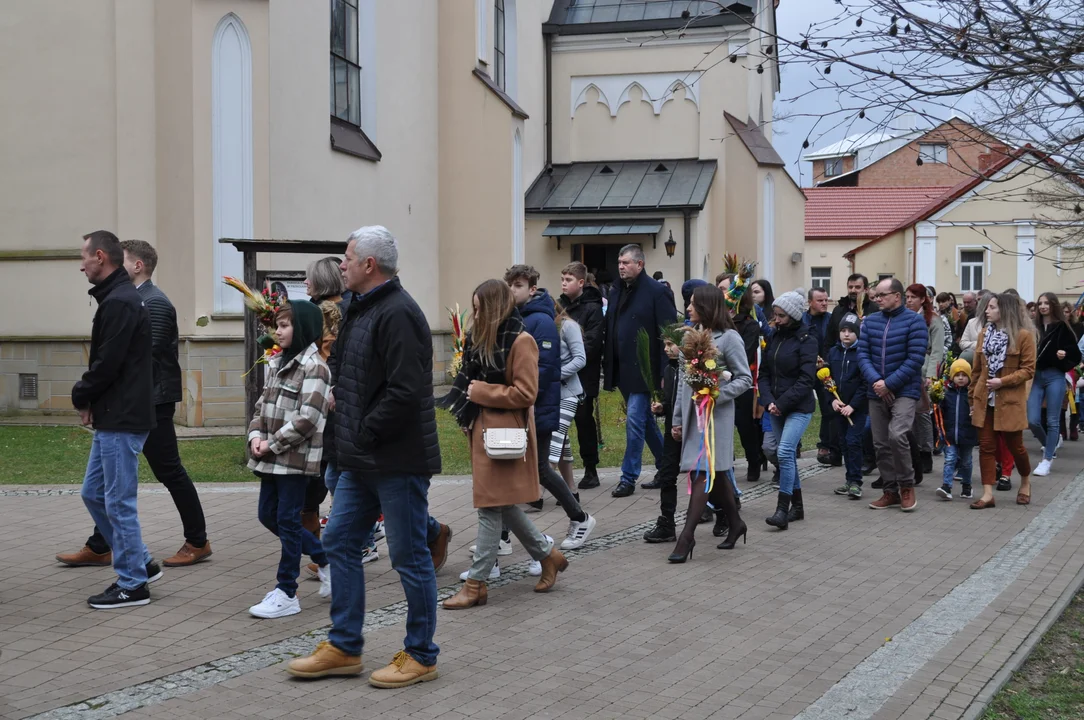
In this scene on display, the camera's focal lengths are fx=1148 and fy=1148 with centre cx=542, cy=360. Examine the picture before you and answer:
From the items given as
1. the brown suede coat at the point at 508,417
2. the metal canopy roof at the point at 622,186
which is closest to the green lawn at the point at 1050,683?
the brown suede coat at the point at 508,417

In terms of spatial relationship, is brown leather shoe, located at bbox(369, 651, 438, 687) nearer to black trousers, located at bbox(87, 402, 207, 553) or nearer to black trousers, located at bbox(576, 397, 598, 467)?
black trousers, located at bbox(87, 402, 207, 553)

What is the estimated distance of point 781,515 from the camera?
9.33m

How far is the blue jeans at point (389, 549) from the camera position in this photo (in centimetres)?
532

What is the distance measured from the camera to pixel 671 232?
26.7 m

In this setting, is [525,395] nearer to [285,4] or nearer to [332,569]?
[332,569]

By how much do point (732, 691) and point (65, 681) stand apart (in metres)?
3.10

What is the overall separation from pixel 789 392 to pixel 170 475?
4.88 meters

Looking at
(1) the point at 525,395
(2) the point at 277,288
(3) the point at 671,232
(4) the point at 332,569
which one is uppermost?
(3) the point at 671,232

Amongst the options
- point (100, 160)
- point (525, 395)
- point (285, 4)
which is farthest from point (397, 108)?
point (525, 395)

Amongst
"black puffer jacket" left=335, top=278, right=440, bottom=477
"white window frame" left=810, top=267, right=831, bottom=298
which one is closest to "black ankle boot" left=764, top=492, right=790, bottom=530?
"black puffer jacket" left=335, top=278, right=440, bottom=477

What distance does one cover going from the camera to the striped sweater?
632 cm

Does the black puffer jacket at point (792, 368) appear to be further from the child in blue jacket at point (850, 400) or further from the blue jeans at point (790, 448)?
the child in blue jacket at point (850, 400)

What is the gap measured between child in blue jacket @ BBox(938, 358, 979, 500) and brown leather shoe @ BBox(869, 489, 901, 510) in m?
0.80

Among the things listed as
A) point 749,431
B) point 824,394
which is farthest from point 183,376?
point 824,394
